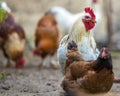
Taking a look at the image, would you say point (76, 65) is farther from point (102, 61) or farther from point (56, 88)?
point (56, 88)

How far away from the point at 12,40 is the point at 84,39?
455 cm

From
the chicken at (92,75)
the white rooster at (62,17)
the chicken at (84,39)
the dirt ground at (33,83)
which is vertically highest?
the white rooster at (62,17)

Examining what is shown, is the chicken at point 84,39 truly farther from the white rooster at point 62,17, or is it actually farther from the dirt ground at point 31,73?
the white rooster at point 62,17

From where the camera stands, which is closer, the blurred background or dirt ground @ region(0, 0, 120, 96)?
dirt ground @ region(0, 0, 120, 96)

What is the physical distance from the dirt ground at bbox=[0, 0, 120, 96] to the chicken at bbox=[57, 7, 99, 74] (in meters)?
0.58

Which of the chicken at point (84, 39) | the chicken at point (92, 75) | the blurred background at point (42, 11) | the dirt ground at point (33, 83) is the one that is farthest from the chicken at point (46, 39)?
the chicken at point (92, 75)

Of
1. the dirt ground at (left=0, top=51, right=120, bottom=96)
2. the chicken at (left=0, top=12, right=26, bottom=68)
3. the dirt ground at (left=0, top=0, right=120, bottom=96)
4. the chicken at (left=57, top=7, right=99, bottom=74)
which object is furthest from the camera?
the chicken at (left=0, top=12, right=26, bottom=68)

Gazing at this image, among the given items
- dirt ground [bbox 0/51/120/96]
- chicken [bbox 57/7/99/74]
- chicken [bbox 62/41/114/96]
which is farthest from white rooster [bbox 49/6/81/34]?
chicken [bbox 62/41/114/96]

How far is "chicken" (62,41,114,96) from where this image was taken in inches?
230

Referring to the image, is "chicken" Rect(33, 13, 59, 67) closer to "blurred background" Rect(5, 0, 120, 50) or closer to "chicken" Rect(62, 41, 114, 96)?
"blurred background" Rect(5, 0, 120, 50)

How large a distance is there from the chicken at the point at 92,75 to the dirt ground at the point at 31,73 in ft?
2.55

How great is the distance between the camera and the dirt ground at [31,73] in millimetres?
7246

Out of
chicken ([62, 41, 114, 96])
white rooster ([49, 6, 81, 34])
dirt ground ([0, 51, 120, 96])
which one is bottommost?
dirt ground ([0, 51, 120, 96])

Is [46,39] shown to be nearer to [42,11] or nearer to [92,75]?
[42,11]
